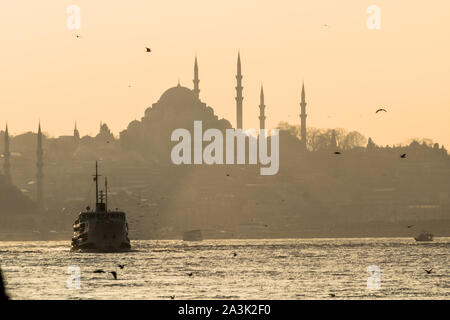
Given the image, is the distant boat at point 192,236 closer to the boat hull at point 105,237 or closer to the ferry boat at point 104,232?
the ferry boat at point 104,232

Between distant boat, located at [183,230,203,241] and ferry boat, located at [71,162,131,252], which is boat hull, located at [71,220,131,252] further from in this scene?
distant boat, located at [183,230,203,241]

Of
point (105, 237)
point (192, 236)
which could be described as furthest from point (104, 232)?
point (192, 236)

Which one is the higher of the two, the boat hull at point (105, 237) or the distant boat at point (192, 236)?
the boat hull at point (105, 237)

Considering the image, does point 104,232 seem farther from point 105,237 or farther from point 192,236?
point 192,236

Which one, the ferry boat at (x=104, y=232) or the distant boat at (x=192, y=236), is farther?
the distant boat at (x=192, y=236)

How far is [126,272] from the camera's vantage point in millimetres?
64625

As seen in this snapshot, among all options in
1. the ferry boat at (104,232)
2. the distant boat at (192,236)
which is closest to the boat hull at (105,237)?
the ferry boat at (104,232)
